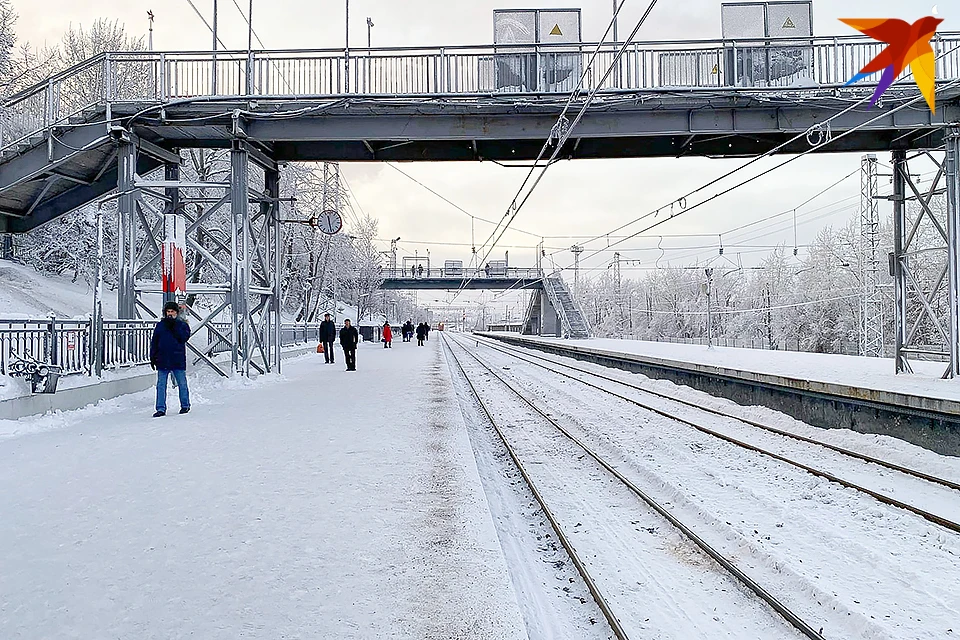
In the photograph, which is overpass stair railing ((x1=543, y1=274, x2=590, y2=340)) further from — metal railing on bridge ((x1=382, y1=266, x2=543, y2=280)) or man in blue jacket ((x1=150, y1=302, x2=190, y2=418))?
man in blue jacket ((x1=150, y1=302, x2=190, y2=418))

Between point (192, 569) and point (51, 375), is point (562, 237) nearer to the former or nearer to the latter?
point (51, 375)

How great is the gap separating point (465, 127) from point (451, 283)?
6600 centimetres

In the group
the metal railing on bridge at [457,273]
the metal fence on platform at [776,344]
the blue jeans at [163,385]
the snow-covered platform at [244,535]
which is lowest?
the metal fence on platform at [776,344]

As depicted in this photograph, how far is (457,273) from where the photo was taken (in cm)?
8344

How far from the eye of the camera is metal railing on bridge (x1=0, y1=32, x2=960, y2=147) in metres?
15.6

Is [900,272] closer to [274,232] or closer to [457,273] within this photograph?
[274,232]

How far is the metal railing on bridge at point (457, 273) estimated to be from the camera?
8000cm

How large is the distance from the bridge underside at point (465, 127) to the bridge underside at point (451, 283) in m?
59.8

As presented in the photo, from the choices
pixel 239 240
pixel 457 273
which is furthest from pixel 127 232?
pixel 457 273

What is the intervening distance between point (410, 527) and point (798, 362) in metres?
17.8

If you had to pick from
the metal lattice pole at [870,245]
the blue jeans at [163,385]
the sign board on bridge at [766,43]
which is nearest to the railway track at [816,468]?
the sign board on bridge at [766,43]

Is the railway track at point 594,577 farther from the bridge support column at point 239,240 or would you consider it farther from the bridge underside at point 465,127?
the bridge support column at point 239,240

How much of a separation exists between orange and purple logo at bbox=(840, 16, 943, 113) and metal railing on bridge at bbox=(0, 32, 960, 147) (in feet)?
46.5

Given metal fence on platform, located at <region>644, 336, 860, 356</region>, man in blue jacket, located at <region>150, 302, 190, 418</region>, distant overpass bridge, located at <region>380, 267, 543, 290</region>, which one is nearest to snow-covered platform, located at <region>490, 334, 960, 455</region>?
man in blue jacket, located at <region>150, 302, 190, 418</region>
